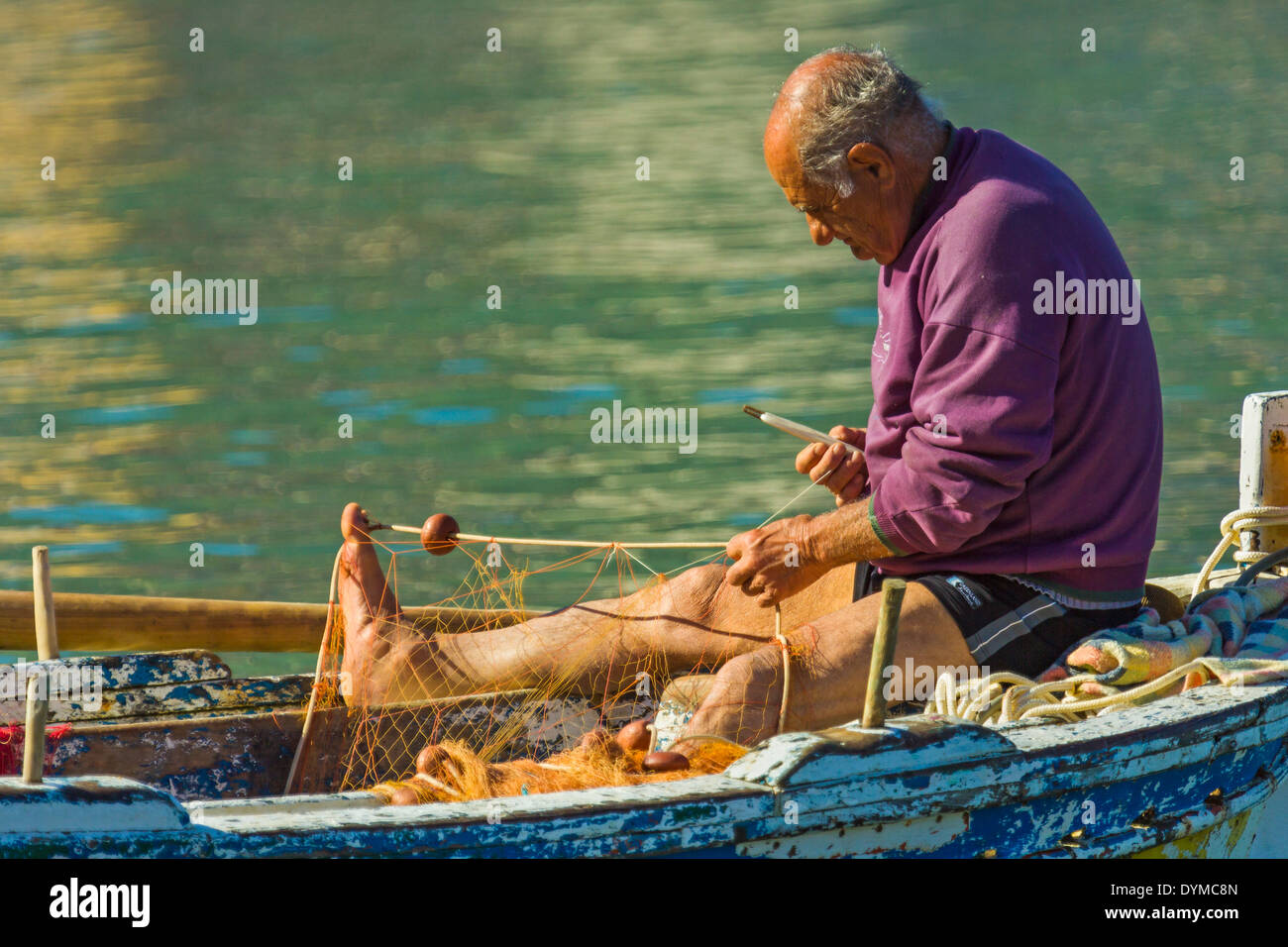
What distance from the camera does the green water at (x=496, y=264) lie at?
361 inches

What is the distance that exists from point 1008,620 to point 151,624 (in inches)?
112

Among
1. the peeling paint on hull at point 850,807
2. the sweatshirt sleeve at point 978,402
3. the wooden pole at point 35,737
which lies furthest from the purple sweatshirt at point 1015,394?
the wooden pole at point 35,737

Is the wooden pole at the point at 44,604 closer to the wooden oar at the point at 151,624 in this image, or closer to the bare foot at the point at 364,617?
the bare foot at the point at 364,617

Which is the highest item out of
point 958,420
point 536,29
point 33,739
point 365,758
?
point 536,29

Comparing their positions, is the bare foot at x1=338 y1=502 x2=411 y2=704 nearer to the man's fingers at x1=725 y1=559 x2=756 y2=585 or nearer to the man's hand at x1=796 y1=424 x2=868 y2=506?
the man's fingers at x1=725 y1=559 x2=756 y2=585

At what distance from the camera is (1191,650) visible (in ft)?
12.1

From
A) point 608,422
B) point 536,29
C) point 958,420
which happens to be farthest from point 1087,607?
point 536,29

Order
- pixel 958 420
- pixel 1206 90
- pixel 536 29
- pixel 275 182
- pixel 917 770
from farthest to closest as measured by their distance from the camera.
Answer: pixel 536 29 → pixel 1206 90 → pixel 275 182 → pixel 958 420 → pixel 917 770

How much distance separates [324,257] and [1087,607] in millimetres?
10962

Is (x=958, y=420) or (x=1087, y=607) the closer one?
(x=958, y=420)

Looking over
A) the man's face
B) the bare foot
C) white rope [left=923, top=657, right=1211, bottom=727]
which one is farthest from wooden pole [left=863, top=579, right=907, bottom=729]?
the bare foot

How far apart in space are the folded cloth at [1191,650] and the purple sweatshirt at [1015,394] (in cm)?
10

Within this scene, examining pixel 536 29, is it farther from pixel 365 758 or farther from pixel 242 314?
pixel 365 758

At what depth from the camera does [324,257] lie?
1373 centimetres
